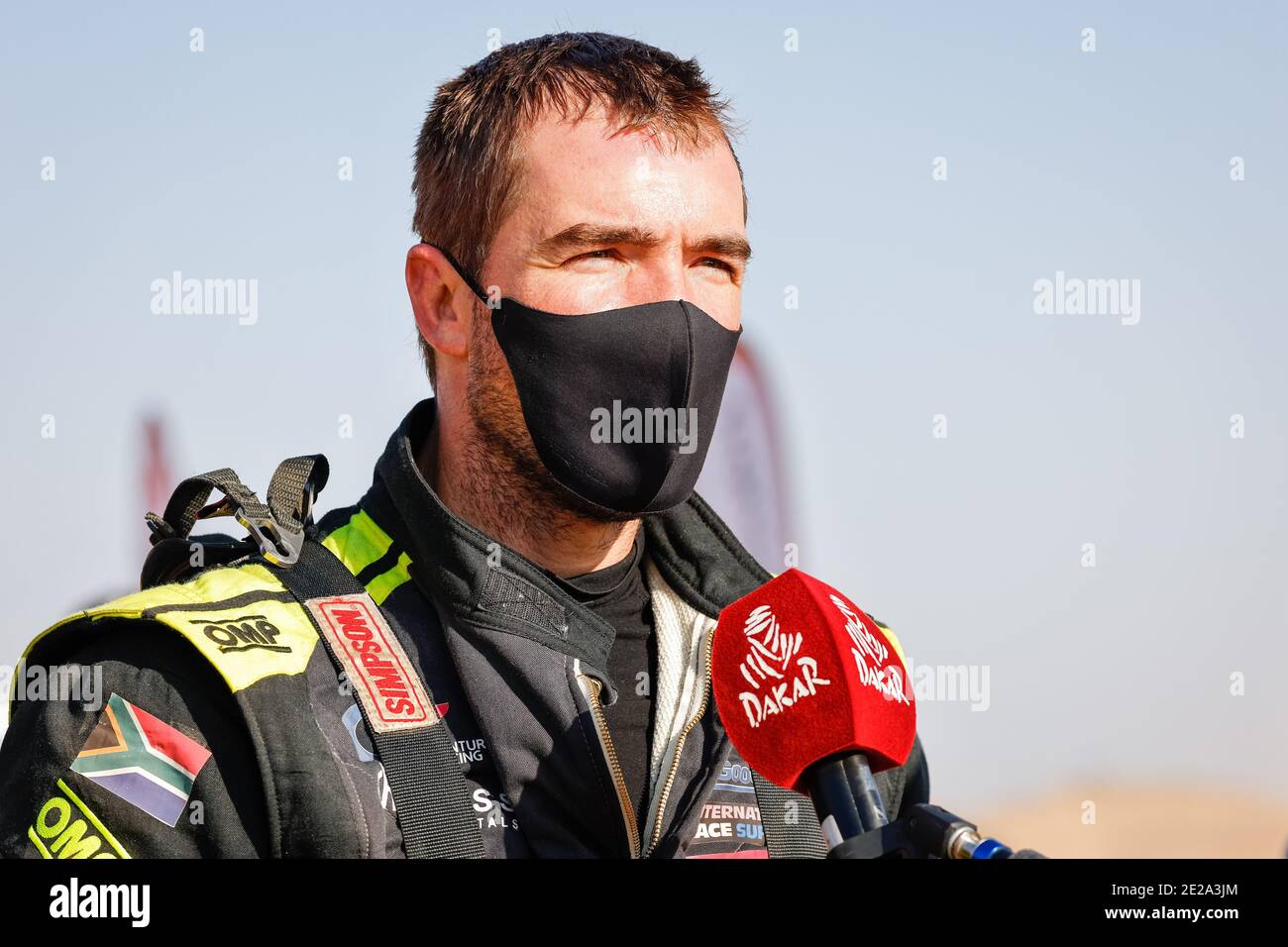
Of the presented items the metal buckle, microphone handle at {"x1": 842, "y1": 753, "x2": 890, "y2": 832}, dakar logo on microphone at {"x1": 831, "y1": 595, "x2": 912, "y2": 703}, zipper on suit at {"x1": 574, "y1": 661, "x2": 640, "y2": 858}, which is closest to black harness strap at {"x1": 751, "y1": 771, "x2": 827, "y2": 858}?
zipper on suit at {"x1": 574, "y1": 661, "x2": 640, "y2": 858}

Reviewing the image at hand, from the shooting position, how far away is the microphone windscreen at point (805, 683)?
2492mm

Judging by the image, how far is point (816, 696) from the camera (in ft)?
8.46

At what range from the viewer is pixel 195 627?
10.3 ft

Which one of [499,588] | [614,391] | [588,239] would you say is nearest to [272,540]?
[499,588]

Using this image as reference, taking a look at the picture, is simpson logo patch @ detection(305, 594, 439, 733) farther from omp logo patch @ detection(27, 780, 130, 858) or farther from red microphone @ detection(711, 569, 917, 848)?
red microphone @ detection(711, 569, 917, 848)

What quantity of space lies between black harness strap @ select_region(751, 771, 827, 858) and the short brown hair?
1.57 metres

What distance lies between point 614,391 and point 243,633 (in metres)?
1.11

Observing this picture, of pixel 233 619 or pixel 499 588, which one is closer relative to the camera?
pixel 233 619

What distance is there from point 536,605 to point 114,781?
1.06 m

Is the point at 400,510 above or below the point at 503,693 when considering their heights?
above

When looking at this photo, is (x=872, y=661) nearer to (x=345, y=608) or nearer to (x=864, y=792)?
(x=864, y=792)

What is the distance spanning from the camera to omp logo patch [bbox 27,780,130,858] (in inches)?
116
